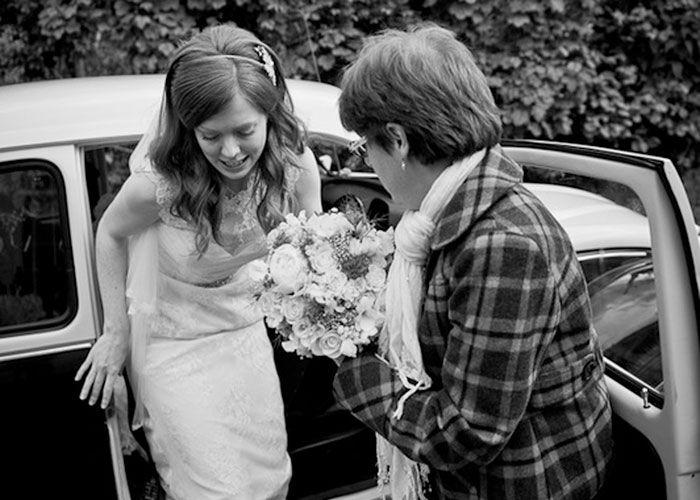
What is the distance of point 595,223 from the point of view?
3176 millimetres

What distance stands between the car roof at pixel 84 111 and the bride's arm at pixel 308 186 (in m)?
0.23

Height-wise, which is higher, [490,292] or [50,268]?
[490,292]

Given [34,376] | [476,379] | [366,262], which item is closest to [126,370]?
[34,376]

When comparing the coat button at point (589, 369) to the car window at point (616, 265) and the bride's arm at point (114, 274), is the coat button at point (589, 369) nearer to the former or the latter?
the car window at point (616, 265)

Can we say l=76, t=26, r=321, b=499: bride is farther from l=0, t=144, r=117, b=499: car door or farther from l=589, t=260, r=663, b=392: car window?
l=589, t=260, r=663, b=392: car window

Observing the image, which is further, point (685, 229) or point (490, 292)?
point (685, 229)

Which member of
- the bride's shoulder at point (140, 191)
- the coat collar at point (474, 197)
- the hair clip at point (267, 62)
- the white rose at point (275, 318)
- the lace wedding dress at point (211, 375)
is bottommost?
the lace wedding dress at point (211, 375)

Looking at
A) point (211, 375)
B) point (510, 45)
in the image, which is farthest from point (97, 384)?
point (510, 45)

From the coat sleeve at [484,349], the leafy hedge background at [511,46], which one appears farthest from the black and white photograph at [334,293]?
the leafy hedge background at [511,46]

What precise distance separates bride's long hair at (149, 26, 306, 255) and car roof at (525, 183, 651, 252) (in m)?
1.02

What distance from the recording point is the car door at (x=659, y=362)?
1800 mm

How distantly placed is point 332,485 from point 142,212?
4.38 feet

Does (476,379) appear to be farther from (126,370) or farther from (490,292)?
(126,370)

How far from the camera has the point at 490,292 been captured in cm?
161
